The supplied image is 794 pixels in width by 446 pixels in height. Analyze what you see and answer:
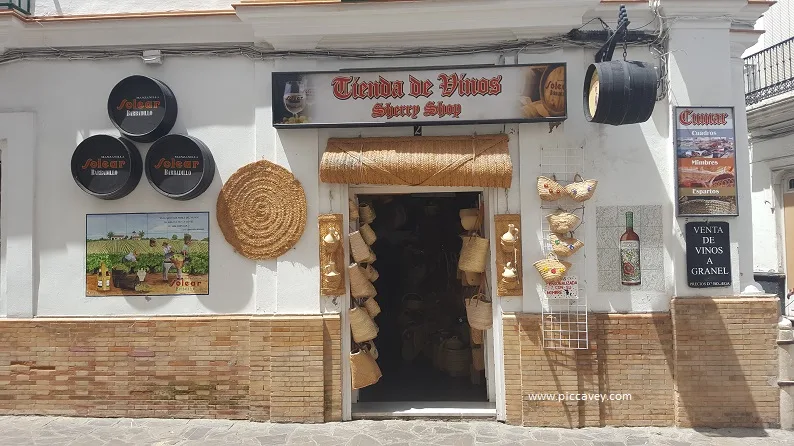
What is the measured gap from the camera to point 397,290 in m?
8.77

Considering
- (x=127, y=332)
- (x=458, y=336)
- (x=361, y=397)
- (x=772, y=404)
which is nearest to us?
(x=772, y=404)

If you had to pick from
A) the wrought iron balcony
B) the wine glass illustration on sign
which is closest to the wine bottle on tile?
the wine glass illustration on sign

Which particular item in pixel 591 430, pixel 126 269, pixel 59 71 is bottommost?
pixel 591 430

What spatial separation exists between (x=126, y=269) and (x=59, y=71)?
2.46 metres

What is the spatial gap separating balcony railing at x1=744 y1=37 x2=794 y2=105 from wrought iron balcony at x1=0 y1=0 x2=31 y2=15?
1112 cm

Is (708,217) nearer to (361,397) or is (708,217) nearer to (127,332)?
(361,397)

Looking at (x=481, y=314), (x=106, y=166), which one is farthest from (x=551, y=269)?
(x=106, y=166)

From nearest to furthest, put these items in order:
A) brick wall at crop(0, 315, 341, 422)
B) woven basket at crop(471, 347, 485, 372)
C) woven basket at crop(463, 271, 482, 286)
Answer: brick wall at crop(0, 315, 341, 422)
woven basket at crop(463, 271, 482, 286)
woven basket at crop(471, 347, 485, 372)

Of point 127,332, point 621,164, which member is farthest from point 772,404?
point 127,332

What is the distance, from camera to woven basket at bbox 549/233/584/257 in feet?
17.5

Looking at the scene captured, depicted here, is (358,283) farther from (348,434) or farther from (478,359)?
(478,359)

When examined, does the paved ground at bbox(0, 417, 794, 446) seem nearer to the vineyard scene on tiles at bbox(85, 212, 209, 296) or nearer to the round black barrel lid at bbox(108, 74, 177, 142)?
the vineyard scene on tiles at bbox(85, 212, 209, 296)

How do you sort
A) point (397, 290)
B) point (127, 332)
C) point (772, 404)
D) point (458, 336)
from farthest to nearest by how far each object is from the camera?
point (397, 290)
point (458, 336)
point (127, 332)
point (772, 404)

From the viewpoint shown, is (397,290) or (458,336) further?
(397,290)
